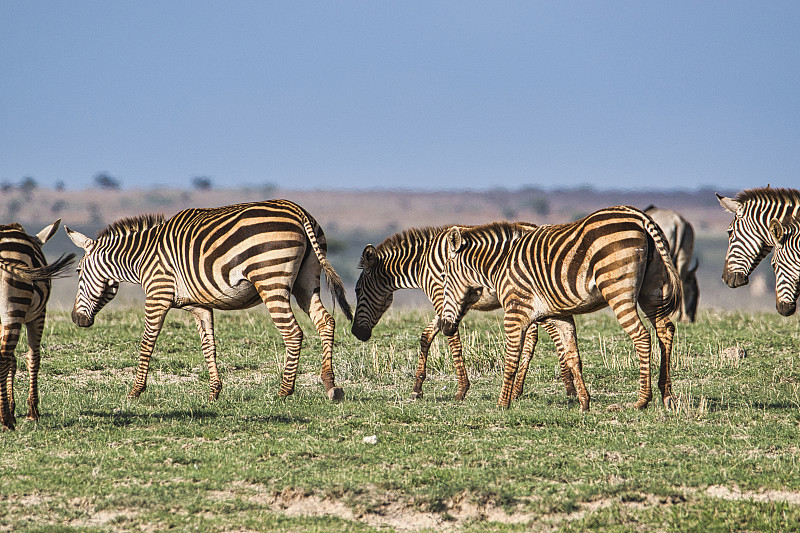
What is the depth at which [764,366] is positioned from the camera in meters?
13.2

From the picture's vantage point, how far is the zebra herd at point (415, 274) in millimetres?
9633

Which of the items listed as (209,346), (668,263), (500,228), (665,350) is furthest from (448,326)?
(209,346)

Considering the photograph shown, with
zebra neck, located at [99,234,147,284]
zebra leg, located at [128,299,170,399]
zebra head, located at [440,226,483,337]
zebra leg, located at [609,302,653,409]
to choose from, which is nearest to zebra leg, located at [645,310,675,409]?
zebra leg, located at [609,302,653,409]

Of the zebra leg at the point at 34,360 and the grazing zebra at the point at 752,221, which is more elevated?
the grazing zebra at the point at 752,221

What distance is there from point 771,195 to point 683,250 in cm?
891

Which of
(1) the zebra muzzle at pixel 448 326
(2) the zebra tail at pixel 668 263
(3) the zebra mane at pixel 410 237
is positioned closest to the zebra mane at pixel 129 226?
(3) the zebra mane at pixel 410 237

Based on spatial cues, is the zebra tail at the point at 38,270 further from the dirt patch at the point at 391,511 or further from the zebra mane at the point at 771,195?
the zebra mane at the point at 771,195

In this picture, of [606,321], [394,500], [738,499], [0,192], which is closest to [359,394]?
[394,500]

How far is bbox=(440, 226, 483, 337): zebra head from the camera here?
1147 cm

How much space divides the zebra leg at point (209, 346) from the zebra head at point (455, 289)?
10.2 feet

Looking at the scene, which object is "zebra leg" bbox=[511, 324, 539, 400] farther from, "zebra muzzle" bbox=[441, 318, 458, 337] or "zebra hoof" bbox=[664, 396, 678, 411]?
"zebra hoof" bbox=[664, 396, 678, 411]

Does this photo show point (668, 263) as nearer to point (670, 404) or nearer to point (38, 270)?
point (670, 404)

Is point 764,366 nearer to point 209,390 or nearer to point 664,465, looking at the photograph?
point 664,465

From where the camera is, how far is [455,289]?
11.6m
